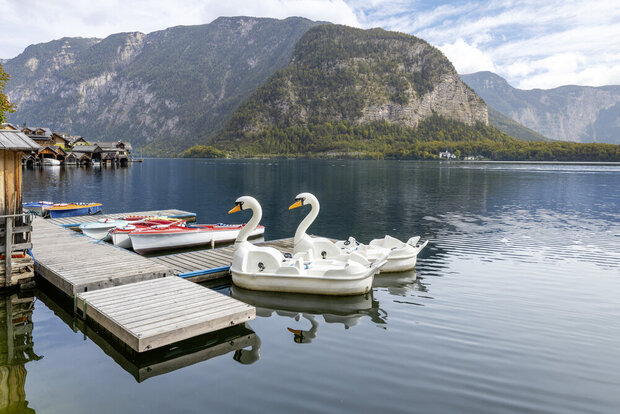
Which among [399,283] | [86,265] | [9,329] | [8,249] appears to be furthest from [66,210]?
[399,283]

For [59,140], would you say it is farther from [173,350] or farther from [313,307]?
[173,350]

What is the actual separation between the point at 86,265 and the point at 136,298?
504 cm

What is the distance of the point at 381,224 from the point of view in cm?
3556

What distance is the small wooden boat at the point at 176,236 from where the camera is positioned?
23.2 m

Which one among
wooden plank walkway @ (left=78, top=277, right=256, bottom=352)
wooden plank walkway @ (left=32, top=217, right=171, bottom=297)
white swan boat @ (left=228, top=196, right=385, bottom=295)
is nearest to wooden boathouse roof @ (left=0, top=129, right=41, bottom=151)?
wooden plank walkway @ (left=32, top=217, right=171, bottom=297)

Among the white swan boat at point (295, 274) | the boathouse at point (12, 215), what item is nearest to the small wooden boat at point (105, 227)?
the boathouse at point (12, 215)

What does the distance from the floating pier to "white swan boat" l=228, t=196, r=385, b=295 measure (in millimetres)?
2433

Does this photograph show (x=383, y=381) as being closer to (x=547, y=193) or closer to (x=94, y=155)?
(x=547, y=193)

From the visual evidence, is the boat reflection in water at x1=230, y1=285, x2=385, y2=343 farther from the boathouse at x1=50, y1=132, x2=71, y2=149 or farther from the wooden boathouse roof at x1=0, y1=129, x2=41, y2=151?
the boathouse at x1=50, y1=132, x2=71, y2=149

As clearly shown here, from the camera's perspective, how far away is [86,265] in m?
15.9

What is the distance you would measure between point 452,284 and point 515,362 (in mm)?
7541

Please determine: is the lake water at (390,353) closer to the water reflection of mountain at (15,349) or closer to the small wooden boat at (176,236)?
the water reflection of mountain at (15,349)

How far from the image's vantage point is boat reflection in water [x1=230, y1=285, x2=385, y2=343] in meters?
13.7

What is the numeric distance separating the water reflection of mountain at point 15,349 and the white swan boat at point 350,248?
1017 centimetres
